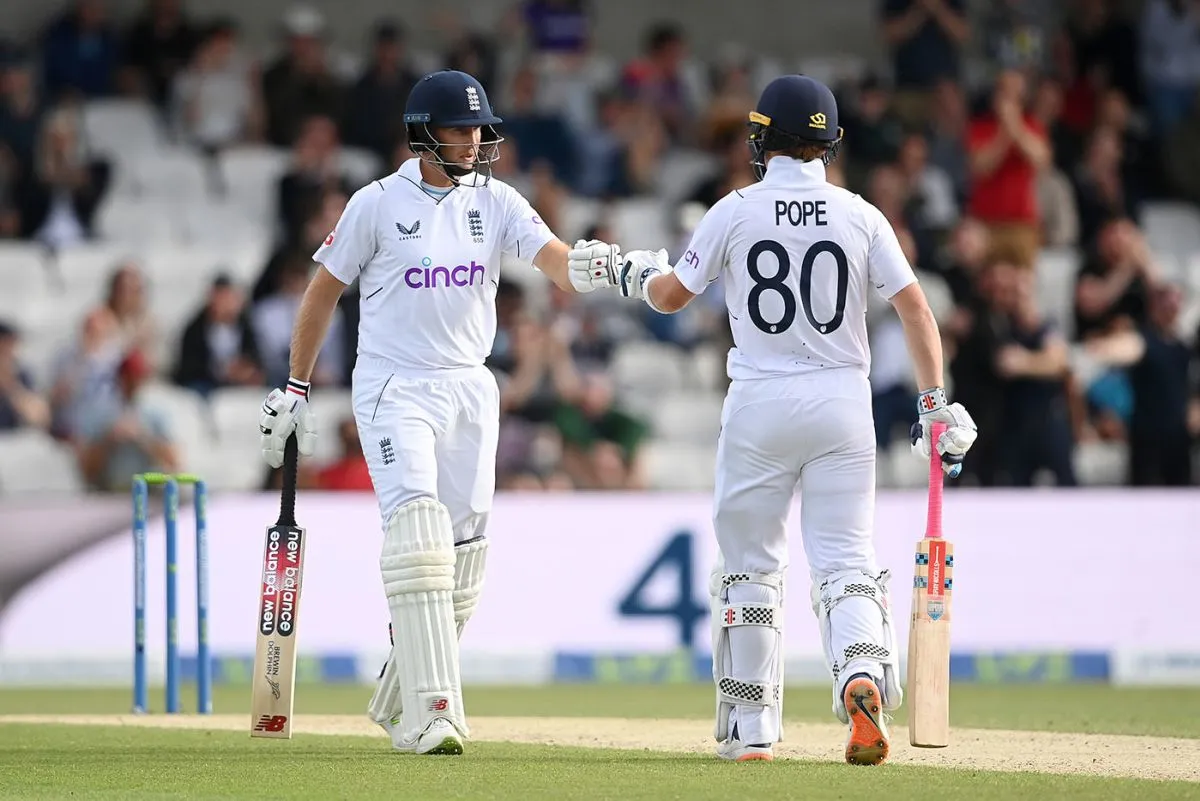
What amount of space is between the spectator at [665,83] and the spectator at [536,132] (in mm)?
743

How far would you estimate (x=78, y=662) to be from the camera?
10.9 m

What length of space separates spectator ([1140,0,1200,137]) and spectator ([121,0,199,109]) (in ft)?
23.8

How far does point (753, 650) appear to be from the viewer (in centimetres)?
638

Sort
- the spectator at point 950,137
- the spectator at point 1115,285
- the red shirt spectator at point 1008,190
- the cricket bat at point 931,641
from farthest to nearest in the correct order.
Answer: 1. the spectator at point 950,137
2. the red shirt spectator at point 1008,190
3. the spectator at point 1115,285
4. the cricket bat at point 931,641

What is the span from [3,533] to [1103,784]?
6729mm

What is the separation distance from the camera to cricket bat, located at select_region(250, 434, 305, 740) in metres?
6.95

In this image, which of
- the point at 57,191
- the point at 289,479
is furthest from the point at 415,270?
the point at 57,191

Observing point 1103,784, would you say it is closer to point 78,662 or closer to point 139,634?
point 139,634

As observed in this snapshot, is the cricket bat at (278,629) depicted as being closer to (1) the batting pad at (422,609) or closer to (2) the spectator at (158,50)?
(1) the batting pad at (422,609)

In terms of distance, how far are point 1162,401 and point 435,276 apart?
710cm

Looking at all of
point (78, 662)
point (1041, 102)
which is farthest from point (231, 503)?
point (1041, 102)

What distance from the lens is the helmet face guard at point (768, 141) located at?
6.46 m

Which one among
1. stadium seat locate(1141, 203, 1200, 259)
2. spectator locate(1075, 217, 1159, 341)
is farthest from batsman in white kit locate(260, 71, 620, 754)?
stadium seat locate(1141, 203, 1200, 259)

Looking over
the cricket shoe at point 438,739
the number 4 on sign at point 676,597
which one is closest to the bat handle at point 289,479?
the cricket shoe at point 438,739
